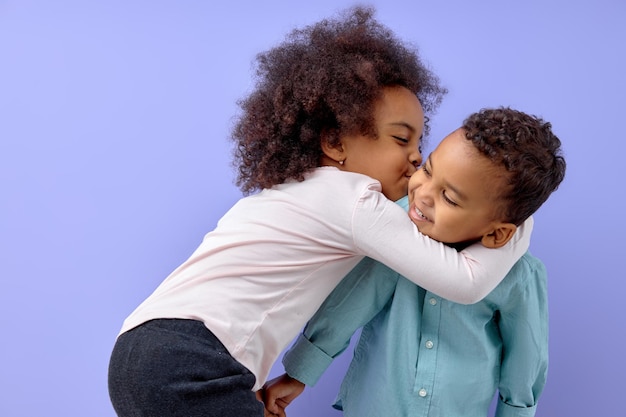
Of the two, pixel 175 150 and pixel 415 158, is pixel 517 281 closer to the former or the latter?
pixel 415 158

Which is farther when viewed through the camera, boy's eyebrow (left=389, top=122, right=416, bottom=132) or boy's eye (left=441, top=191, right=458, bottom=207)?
boy's eyebrow (left=389, top=122, right=416, bottom=132)

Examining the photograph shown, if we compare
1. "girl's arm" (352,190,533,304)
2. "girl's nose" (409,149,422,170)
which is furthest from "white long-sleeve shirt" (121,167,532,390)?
"girl's nose" (409,149,422,170)

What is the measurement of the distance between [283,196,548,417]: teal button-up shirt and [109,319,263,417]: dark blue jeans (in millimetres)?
246

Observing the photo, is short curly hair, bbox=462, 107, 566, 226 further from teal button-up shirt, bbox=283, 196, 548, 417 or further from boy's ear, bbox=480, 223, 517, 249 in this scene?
teal button-up shirt, bbox=283, 196, 548, 417

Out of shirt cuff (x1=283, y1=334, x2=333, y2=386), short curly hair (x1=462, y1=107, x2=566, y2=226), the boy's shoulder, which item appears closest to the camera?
short curly hair (x1=462, y1=107, x2=566, y2=226)

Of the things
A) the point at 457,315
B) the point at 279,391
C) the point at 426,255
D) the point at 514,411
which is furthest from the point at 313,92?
the point at 514,411

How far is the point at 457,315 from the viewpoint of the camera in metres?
1.13

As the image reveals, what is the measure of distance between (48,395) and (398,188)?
0.97 metres

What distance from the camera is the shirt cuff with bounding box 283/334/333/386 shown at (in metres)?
1.22

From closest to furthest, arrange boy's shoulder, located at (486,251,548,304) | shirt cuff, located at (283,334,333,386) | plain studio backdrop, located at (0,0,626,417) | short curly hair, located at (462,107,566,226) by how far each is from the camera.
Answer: short curly hair, located at (462,107,566,226), boy's shoulder, located at (486,251,548,304), shirt cuff, located at (283,334,333,386), plain studio backdrop, located at (0,0,626,417)

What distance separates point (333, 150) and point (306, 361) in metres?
0.39

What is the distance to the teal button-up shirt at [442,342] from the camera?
3.72 feet

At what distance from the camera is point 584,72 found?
1.49 meters

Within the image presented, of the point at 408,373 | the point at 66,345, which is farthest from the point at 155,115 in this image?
the point at 408,373
